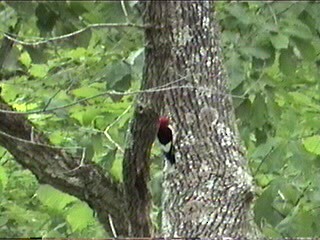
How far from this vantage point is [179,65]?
2.40 metres

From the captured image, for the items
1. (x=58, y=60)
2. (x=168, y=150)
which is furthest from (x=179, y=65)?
(x=58, y=60)

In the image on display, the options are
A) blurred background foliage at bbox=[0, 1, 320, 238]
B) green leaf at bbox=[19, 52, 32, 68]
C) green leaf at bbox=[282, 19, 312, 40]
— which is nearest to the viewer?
blurred background foliage at bbox=[0, 1, 320, 238]

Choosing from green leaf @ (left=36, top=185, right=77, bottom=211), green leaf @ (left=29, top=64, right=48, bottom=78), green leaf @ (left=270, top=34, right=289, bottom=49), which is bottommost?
green leaf @ (left=36, top=185, right=77, bottom=211)

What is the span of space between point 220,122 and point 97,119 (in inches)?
25.2

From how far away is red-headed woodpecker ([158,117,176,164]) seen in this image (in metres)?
2.34

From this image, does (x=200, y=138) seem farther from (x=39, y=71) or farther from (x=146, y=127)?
(x=39, y=71)

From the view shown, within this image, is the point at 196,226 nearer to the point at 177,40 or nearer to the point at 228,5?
the point at 177,40

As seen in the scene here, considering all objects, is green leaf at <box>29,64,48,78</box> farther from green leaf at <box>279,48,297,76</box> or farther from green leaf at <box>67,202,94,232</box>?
green leaf at <box>279,48,297,76</box>

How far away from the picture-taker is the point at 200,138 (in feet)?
7.67

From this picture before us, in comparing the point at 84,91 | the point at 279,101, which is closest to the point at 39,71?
the point at 84,91

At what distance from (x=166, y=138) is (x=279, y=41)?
2.19 feet

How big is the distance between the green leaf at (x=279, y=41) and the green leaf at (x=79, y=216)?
83cm

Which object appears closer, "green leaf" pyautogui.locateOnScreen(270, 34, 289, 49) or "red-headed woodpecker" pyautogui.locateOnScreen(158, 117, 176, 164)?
"red-headed woodpecker" pyautogui.locateOnScreen(158, 117, 176, 164)

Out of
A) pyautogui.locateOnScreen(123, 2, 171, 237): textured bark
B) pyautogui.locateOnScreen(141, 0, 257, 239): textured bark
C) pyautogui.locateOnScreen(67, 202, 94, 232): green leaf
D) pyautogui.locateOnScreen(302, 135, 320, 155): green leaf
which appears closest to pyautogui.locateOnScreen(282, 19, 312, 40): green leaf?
pyautogui.locateOnScreen(302, 135, 320, 155): green leaf
